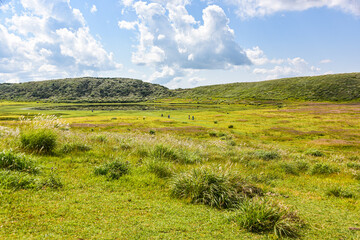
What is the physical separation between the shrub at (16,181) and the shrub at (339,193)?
12.1 m

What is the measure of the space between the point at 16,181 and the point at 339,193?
42.7ft

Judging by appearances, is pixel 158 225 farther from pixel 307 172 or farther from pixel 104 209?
pixel 307 172

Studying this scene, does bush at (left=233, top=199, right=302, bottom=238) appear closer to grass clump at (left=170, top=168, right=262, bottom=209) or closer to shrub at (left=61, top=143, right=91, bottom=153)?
grass clump at (left=170, top=168, right=262, bottom=209)

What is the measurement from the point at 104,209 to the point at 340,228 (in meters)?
7.27

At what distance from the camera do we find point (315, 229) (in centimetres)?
641

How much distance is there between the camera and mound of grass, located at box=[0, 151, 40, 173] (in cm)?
835

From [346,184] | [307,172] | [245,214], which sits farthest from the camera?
[307,172]

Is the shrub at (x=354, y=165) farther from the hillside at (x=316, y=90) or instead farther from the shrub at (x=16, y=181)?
the hillside at (x=316, y=90)

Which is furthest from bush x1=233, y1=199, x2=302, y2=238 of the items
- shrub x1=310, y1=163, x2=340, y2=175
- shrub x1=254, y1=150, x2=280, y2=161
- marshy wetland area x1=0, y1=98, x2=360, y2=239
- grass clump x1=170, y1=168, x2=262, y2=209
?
shrub x1=254, y1=150, x2=280, y2=161

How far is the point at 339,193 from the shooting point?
9625 mm

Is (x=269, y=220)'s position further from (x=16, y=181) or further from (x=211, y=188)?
(x=16, y=181)

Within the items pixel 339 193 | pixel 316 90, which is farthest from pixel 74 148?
pixel 316 90

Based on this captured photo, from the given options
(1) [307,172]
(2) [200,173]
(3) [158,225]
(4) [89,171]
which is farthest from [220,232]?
(1) [307,172]

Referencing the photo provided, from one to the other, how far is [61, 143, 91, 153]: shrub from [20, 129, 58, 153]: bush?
0.94 m
